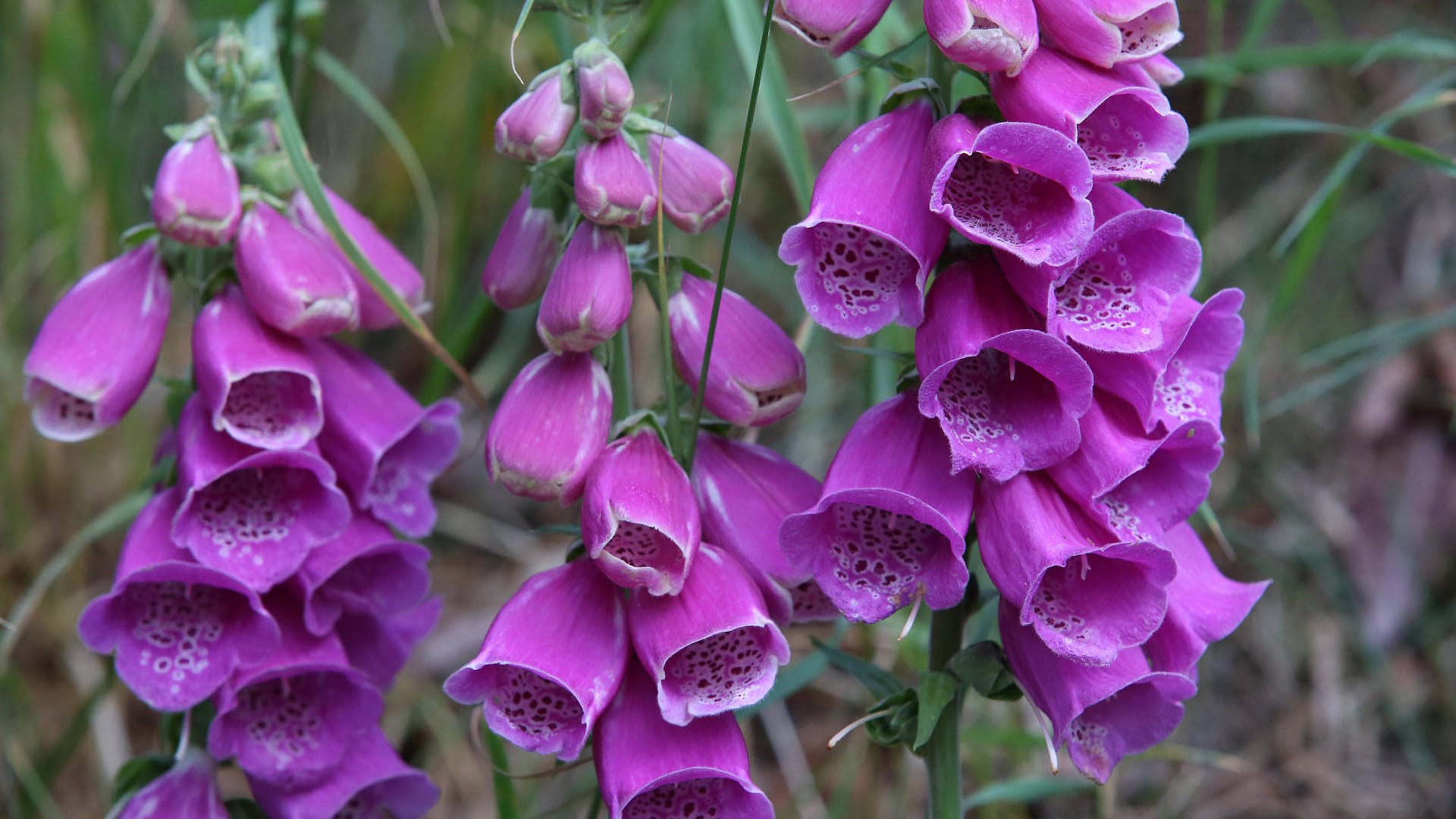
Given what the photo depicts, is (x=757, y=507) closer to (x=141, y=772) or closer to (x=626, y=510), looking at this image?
(x=626, y=510)

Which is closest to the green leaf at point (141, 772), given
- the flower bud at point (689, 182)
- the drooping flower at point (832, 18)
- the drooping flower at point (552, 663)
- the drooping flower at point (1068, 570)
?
the drooping flower at point (552, 663)

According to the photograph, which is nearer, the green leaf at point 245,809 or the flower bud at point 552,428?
the flower bud at point 552,428

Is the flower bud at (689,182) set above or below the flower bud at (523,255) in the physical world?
above

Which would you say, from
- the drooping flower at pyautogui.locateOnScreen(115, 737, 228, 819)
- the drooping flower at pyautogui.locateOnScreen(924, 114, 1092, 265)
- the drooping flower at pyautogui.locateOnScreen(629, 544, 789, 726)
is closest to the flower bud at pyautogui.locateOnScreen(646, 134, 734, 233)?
the drooping flower at pyautogui.locateOnScreen(924, 114, 1092, 265)

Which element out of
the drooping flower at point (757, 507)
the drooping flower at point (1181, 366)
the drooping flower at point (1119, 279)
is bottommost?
the drooping flower at point (757, 507)

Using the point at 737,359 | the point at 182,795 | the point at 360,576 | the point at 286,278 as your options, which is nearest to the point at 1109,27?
the point at 737,359

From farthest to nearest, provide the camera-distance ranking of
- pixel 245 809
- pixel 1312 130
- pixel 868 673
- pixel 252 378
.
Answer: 1. pixel 1312 130
2. pixel 245 809
3. pixel 252 378
4. pixel 868 673

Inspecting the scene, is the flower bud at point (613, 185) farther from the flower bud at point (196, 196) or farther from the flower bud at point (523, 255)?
the flower bud at point (196, 196)

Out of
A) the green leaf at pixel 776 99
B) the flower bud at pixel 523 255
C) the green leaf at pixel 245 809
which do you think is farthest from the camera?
the green leaf at pixel 776 99
